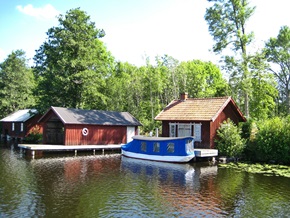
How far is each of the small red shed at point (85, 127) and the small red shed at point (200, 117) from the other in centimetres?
703

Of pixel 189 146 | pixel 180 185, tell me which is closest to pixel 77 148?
pixel 189 146

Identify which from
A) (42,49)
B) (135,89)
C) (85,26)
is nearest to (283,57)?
(135,89)

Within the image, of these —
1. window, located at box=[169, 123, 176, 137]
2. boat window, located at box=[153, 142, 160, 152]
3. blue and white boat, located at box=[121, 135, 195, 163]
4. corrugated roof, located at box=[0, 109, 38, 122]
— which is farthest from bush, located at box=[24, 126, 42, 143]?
boat window, located at box=[153, 142, 160, 152]

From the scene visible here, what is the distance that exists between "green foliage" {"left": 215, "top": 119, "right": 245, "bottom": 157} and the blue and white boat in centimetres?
372

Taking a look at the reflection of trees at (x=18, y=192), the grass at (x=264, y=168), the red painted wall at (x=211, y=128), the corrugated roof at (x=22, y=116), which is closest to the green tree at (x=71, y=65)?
the corrugated roof at (x=22, y=116)

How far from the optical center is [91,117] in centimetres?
3641

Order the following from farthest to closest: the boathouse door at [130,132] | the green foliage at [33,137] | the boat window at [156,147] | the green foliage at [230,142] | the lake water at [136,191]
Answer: the green foliage at [33,137] → the boathouse door at [130,132] → the boat window at [156,147] → the green foliage at [230,142] → the lake water at [136,191]

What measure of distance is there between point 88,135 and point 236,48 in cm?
2157

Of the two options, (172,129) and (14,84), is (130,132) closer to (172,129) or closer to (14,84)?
(172,129)

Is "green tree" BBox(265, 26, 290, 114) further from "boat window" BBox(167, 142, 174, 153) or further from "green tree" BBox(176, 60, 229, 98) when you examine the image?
"boat window" BBox(167, 142, 174, 153)

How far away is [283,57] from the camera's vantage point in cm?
5094

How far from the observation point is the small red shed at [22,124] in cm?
4616

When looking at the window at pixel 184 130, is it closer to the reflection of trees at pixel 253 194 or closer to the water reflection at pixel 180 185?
the water reflection at pixel 180 185

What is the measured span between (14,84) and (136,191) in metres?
48.6
